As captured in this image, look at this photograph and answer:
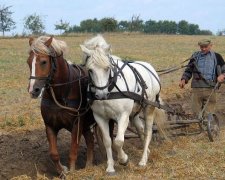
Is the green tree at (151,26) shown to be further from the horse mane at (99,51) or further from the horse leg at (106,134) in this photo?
the horse mane at (99,51)

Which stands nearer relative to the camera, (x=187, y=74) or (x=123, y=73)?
(x=123, y=73)

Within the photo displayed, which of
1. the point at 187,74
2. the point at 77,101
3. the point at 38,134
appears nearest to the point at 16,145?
the point at 38,134

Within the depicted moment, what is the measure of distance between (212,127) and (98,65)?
380 cm

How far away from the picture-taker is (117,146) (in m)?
6.72

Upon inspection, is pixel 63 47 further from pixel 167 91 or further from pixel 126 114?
pixel 167 91

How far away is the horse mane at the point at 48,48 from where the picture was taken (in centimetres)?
616

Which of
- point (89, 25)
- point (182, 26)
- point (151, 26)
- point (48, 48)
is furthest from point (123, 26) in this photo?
point (48, 48)

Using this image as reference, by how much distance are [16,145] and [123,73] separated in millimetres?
2556

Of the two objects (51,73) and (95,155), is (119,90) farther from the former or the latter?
(95,155)

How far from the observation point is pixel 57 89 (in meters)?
6.66

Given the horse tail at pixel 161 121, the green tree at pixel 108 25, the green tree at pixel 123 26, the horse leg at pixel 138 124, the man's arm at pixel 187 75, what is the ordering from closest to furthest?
the horse leg at pixel 138 124
the horse tail at pixel 161 121
the man's arm at pixel 187 75
the green tree at pixel 108 25
the green tree at pixel 123 26

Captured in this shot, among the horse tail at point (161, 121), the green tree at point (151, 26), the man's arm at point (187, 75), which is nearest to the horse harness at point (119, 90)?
the horse tail at point (161, 121)

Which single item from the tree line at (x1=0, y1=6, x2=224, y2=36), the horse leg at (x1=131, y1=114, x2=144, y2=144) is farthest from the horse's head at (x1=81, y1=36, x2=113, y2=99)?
the tree line at (x1=0, y1=6, x2=224, y2=36)

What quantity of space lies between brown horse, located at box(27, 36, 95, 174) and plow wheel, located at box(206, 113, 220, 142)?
99.4 inches
